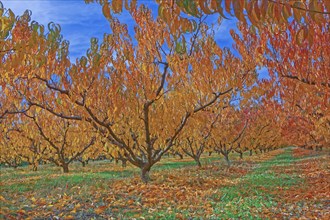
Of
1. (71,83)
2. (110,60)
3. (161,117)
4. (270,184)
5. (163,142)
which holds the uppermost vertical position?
(110,60)

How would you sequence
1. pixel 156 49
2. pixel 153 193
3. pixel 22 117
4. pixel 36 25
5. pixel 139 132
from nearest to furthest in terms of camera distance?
pixel 36 25
pixel 153 193
pixel 156 49
pixel 139 132
pixel 22 117

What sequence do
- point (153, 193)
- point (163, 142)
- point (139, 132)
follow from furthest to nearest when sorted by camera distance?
point (139, 132) < point (163, 142) < point (153, 193)

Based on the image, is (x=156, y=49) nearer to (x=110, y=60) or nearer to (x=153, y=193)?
(x=110, y=60)

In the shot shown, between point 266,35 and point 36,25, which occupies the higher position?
point 266,35

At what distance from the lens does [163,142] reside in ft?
51.6

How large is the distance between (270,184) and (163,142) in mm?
4737

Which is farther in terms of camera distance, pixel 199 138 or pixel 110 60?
pixel 199 138

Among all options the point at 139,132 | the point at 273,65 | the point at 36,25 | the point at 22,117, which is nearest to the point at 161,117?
the point at 139,132

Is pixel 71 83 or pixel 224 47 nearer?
pixel 71 83

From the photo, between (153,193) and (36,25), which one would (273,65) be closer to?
(153,193)

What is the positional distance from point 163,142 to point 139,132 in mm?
1678

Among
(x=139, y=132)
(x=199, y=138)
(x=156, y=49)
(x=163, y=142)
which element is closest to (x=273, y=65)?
(x=156, y=49)

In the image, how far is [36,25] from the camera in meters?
8.06

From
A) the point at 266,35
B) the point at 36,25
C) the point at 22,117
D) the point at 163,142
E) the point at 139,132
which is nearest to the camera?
the point at 36,25
